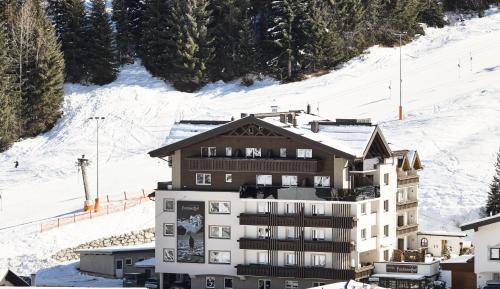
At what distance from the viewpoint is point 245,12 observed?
12588cm

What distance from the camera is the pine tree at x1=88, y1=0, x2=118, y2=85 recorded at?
408ft

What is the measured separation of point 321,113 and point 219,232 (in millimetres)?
41209

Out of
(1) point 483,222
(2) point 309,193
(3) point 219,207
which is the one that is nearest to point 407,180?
(2) point 309,193

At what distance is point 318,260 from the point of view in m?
68.1

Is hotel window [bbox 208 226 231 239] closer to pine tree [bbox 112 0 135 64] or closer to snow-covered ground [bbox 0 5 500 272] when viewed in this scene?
snow-covered ground [bbox 0 5 500 272]

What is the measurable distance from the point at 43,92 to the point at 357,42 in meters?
32.0

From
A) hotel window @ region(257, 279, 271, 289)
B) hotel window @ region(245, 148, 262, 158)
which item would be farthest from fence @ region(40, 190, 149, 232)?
hotel window @ region(257, 279, 271, 289)

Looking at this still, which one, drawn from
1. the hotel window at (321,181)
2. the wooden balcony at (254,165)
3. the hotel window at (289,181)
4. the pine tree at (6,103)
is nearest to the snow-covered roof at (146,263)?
the wooden balcony at (254,165)

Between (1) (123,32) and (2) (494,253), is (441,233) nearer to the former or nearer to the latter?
(2) (494,253)

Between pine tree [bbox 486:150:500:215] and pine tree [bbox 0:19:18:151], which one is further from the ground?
pine tree [bbox 0:19:18:151]

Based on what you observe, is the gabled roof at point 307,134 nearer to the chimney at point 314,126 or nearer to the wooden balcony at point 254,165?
the chimney at point 314,126


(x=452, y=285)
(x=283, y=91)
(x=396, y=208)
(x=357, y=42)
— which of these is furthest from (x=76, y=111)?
(x=452, y=285)

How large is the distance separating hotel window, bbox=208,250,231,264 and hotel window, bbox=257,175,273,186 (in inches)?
169

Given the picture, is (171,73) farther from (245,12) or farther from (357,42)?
(357,42)
